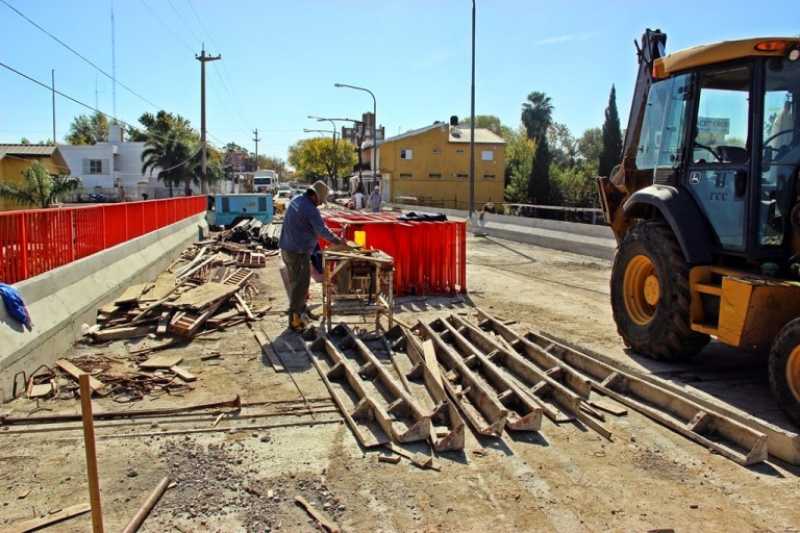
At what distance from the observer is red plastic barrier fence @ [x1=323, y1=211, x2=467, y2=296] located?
36.6 feet

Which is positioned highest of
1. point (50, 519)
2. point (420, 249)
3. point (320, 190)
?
point (320, 190)

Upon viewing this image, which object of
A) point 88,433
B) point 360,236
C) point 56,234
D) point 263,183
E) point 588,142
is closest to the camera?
point 88,433

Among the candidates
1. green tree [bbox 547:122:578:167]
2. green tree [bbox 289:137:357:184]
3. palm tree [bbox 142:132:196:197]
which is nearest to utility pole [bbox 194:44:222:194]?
palm tree [bbox 142:132:196:197]

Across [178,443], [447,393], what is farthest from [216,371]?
[447,393]

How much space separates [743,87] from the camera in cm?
608

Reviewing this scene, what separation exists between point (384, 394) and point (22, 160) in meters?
44.3

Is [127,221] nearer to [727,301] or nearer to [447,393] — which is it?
[447,393]

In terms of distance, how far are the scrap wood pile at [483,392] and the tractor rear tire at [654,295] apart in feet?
2.10

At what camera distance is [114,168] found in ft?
218

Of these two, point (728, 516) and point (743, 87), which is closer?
point (728, 516)

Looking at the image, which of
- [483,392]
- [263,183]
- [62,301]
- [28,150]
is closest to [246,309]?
[62,301]

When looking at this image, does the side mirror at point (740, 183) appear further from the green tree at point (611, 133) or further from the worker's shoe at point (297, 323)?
the green tree at point (611, 133)

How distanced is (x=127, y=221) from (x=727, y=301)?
10.6 meters

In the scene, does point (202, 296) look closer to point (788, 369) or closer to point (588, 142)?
point (788, 369)
